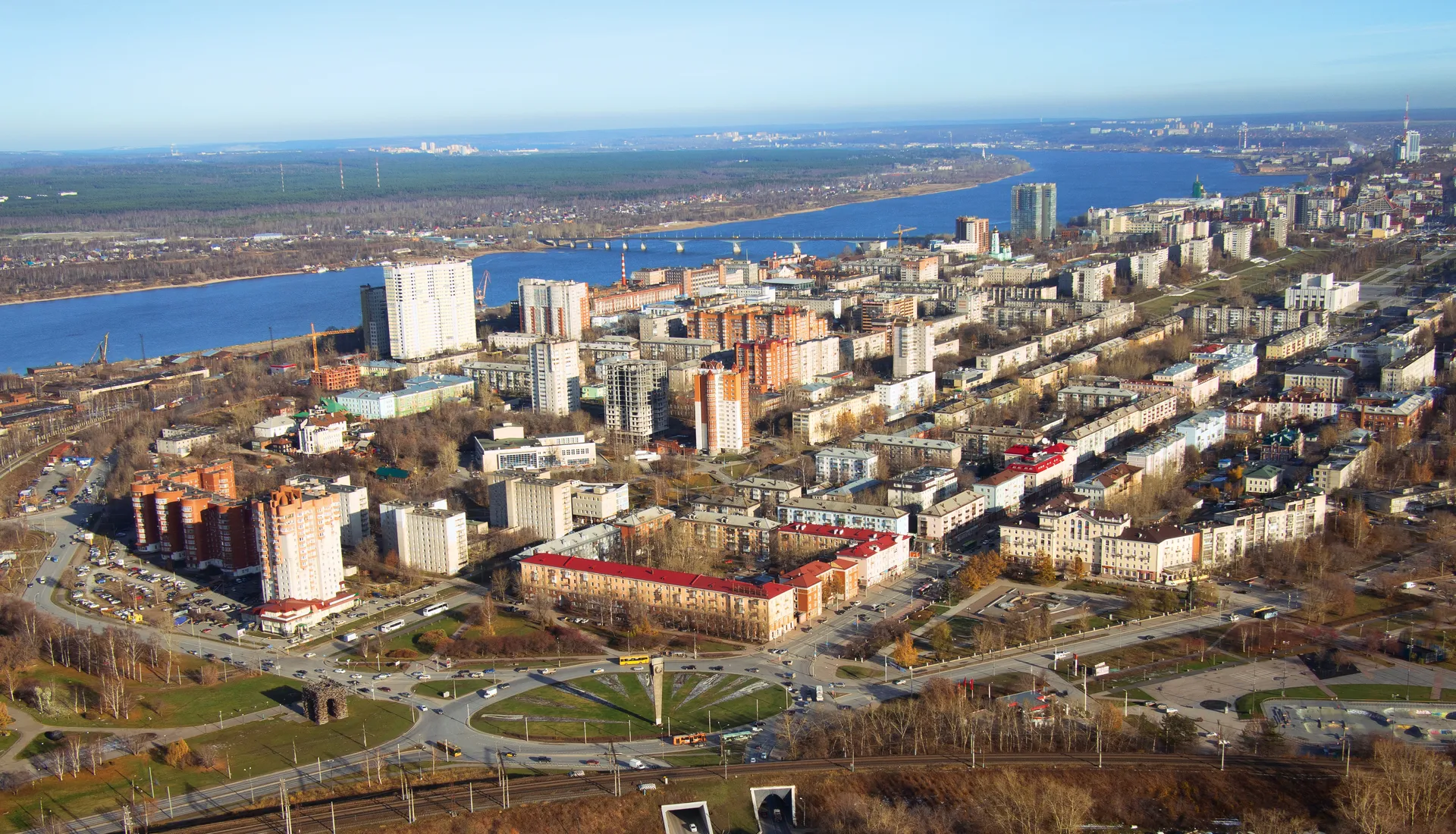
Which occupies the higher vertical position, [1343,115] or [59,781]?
[1343,115]

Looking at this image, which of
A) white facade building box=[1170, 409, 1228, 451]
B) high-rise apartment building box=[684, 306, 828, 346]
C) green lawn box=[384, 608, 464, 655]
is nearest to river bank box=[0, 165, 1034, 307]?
high-rise apartment building box=[684, 306, 828, 346]

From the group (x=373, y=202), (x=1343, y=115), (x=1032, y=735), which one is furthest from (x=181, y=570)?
(x=1343, y=115)

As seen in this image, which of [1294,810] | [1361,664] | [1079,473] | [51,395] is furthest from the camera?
[51,395]

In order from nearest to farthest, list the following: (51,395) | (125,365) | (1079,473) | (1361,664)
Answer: (1361,664) < (1079,473) < (51,395) < (125,365)

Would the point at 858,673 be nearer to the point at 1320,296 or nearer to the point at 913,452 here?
the point at 913,452

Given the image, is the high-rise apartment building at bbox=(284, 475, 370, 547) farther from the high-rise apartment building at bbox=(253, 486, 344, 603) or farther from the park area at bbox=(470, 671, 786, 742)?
the park area at bbox=(470, 671, 786, 742)

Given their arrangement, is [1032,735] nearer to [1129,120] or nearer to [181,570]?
[181,570]

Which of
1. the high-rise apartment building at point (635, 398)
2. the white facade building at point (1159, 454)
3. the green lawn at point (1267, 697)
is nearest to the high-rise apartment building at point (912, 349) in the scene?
the high-rise apartment building at point (635, 398)
